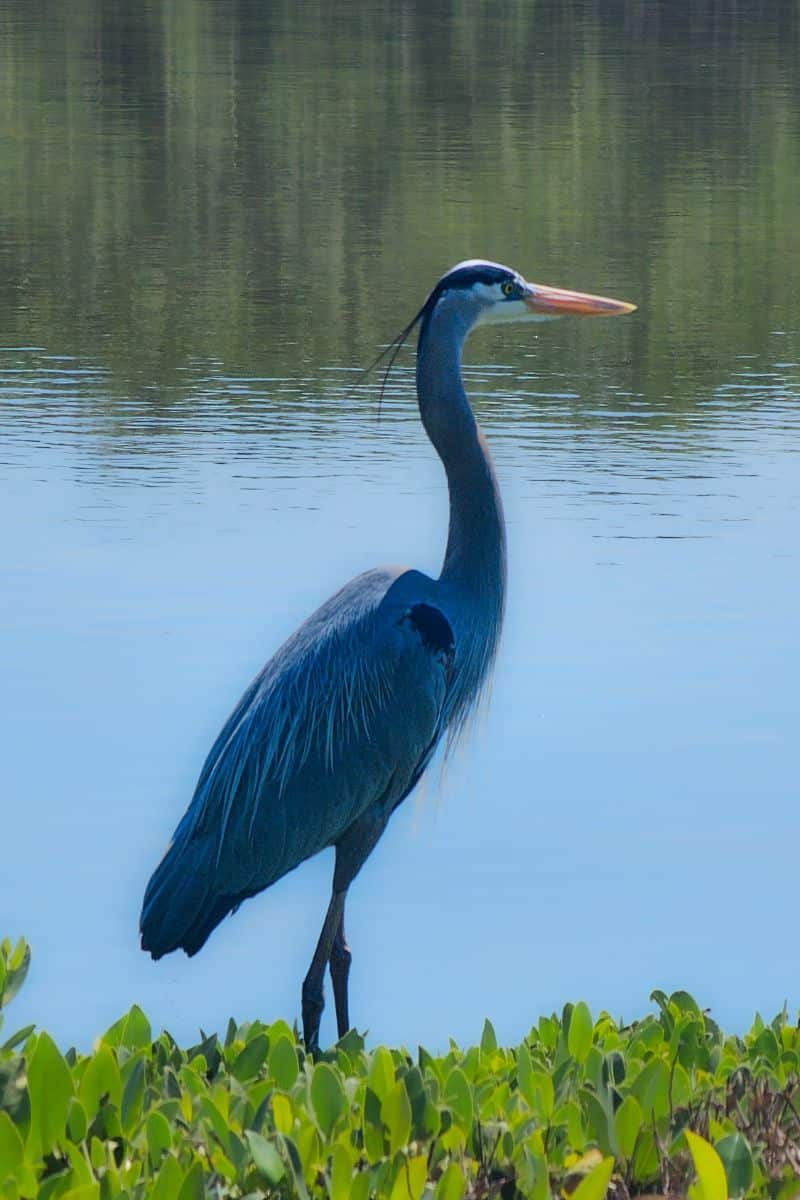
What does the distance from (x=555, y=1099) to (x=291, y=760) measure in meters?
1.63

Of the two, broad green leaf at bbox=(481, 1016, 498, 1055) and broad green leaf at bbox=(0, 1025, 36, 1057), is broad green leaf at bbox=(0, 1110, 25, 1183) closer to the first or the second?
→ broad green leaf at bbox=(0, 1025, 36, 1057)

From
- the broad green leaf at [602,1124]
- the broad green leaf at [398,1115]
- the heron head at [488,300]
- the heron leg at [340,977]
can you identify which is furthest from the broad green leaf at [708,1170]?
the heron head at [488,300]

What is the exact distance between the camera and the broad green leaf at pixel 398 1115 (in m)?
3.60

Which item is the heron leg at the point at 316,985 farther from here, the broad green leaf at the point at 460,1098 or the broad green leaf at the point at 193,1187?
the broad green leaf at the point at 193,1187

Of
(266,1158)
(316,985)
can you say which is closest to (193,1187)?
(266,1158)

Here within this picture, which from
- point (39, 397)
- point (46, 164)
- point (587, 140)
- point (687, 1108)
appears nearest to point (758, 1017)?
point (687, 1108)

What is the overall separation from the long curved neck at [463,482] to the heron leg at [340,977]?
0.74m

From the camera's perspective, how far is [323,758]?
5.48 meters

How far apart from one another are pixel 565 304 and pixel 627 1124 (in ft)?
9.80

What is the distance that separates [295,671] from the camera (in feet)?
17.9

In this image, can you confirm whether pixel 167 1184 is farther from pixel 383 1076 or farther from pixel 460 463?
pixel 460 463

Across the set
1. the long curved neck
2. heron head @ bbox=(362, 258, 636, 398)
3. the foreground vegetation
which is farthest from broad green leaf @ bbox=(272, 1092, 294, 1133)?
heron head @ bbox=(362, 258, 636, 398)

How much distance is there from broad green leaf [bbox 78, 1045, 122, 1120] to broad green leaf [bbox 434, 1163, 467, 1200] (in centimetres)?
71

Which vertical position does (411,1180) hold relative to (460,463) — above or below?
below
